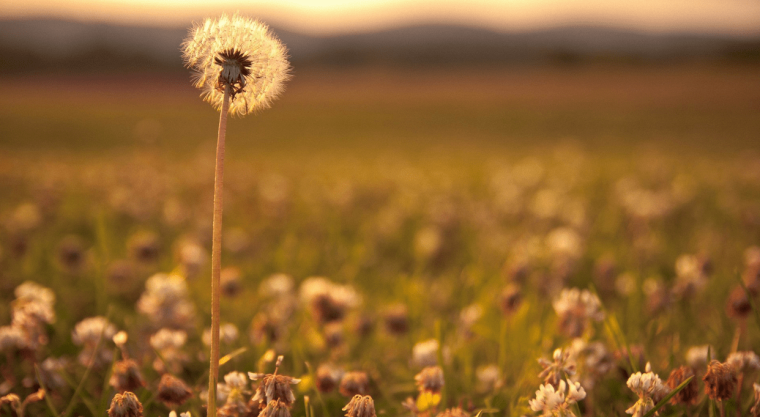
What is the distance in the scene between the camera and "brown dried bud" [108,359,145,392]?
1.45 m

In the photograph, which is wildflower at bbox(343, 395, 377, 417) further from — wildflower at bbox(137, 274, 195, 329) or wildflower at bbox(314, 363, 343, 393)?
wildflower at bbox(137, 274, 195, 329)

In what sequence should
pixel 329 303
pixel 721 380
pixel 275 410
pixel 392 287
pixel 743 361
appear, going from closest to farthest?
pixel 275 410 < pixel 721 380 < pixel 743 361 < pixel 329 303 < pixel 392 287

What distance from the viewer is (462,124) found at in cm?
2280

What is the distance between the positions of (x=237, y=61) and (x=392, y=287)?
2.13 metres

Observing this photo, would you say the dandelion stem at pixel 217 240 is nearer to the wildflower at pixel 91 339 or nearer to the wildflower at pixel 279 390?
the wildflower at pixel 279 390

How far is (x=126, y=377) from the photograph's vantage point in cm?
145

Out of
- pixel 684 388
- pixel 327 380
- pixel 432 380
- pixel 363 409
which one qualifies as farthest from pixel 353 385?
pixel 684 388

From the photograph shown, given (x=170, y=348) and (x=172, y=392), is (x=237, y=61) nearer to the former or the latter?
(x=172, y=392)

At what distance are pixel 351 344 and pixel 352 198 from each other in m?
2.83

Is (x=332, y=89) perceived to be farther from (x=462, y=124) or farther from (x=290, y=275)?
(x=290, y=275)

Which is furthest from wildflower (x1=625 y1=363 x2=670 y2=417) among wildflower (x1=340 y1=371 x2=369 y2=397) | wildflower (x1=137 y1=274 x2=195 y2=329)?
wildflower (x1=137 y1=274 x2=195 y2=329)

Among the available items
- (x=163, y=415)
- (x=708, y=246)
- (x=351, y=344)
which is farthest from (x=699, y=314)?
(x=163, y=415)

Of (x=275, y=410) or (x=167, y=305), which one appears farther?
(x=167, y=305)

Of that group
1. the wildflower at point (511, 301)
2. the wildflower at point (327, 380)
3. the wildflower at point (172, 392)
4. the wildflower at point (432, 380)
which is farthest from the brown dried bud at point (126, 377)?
the wildflower at point (511, 301)
